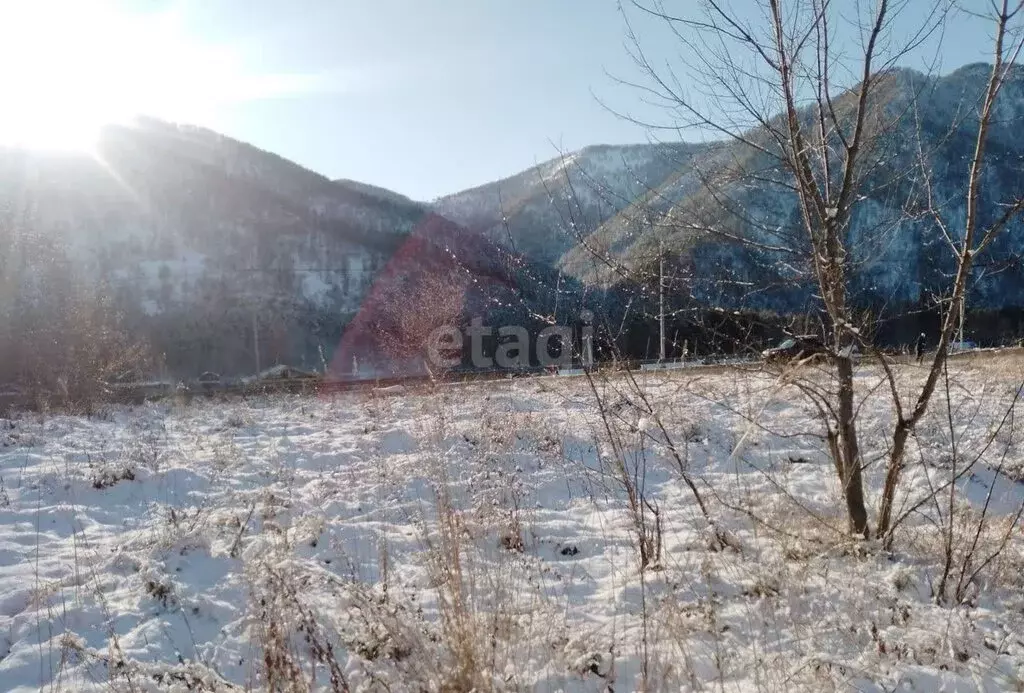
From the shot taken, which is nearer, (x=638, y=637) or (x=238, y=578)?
(x=638, y=637)

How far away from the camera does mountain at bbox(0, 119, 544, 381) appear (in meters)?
53.0

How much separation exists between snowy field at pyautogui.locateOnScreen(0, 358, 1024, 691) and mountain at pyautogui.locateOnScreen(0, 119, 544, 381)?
107 ft

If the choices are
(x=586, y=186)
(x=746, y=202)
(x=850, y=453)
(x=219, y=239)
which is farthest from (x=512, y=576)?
(x=219, y=239)

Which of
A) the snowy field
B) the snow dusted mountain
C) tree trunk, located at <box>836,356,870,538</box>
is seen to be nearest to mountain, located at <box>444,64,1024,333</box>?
the snow dusted mountain

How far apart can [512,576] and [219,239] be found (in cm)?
8236

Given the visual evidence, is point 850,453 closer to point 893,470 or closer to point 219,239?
point 893,470

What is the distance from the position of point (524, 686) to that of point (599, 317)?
2.24 meters

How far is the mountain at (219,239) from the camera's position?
52969mm

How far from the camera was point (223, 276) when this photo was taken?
66188 mm

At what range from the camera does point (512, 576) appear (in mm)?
2951

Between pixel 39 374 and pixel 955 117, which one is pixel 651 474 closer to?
pixel 955 117

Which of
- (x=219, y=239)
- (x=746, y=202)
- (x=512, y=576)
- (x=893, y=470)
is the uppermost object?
(x=219, y=239)

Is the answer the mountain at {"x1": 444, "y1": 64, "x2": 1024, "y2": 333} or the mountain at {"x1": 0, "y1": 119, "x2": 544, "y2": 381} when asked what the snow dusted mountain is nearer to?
the mountain at {"x1": 444, "y1": 64, "x2": 1024, "y2": 333}

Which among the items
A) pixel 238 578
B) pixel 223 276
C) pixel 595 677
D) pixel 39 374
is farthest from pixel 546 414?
pixel 223 276
